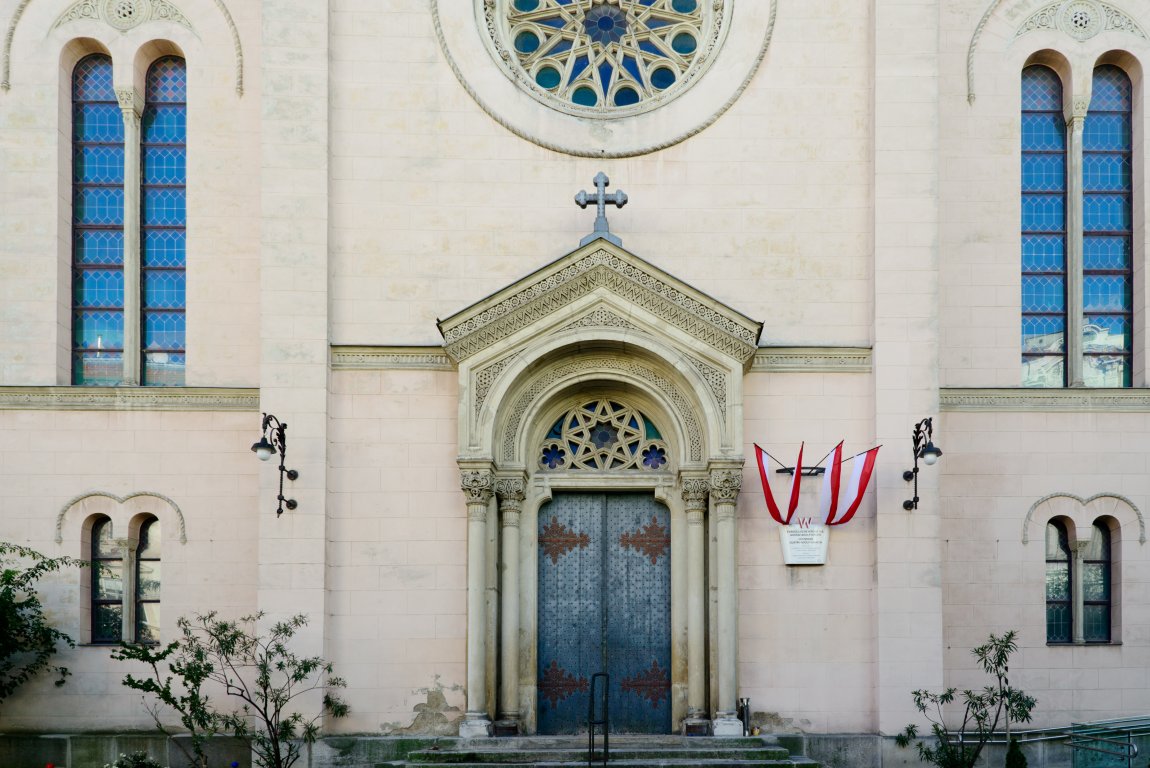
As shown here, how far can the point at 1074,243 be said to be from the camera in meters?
20.9

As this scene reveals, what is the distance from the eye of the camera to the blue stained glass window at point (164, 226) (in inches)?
811

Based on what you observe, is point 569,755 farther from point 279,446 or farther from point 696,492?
point 279,446

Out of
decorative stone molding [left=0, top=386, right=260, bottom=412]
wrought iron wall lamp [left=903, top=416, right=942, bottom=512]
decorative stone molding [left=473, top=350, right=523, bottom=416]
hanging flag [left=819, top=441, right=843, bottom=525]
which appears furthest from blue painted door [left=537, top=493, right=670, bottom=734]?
decorative stone molding [left=0, top=386, right=260, bottom=412]

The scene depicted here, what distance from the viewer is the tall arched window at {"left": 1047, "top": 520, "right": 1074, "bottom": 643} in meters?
20.2

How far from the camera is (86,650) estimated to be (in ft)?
64.2

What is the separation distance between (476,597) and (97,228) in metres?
7.77

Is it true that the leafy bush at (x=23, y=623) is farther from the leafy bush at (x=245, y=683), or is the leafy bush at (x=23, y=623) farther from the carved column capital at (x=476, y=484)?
the carved column capital at (x=476, y=484)

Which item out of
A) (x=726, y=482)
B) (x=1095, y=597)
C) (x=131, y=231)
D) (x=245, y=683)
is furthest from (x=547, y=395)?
(x=1095, y=597)

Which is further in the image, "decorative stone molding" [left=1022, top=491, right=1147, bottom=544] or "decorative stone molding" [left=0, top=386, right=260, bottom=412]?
"decorative stone molding" [left=1022, top=491, right=1147, bottom=544]

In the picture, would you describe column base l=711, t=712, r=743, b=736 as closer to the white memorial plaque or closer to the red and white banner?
the white memorial plaque

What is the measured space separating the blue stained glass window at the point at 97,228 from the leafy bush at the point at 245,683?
411cm

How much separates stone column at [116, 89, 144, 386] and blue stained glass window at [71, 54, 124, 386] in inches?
11.4

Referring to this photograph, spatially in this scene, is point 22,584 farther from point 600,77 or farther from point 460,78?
point 600,77

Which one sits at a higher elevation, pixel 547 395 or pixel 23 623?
pixel 547 395
